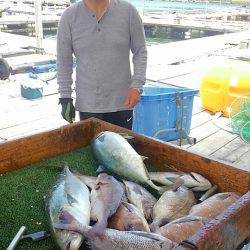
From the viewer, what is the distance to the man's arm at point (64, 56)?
319cm

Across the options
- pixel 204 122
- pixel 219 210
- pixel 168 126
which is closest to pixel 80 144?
pixel 219 210

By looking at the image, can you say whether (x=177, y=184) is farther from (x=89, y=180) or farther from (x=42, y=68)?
(x=42, y=68)

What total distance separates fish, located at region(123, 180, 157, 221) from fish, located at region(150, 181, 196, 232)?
37 mm

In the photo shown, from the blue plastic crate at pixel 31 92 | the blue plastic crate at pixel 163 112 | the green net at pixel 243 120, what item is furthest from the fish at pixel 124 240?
the blue plastic crate at pixel 31 92

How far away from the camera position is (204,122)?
6312mm

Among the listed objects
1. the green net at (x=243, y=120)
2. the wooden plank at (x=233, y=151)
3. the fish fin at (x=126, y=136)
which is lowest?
the wooden plank at (x=233, y=151)

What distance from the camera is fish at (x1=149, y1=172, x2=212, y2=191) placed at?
2119 millimetres

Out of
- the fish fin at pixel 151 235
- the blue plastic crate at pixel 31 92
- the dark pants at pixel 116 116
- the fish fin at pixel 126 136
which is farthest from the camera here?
the blue plastic crate at pixel 31 92

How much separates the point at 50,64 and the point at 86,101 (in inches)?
312

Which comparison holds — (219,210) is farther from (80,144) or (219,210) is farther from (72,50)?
(72,50)

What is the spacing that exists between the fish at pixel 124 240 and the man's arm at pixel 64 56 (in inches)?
71.6

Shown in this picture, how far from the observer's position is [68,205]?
73.5 inches

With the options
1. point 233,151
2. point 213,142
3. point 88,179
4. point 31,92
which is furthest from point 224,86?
point 88,179

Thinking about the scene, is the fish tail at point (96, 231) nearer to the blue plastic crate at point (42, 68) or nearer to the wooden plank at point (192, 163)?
the wooden plank at point (192, 163)
